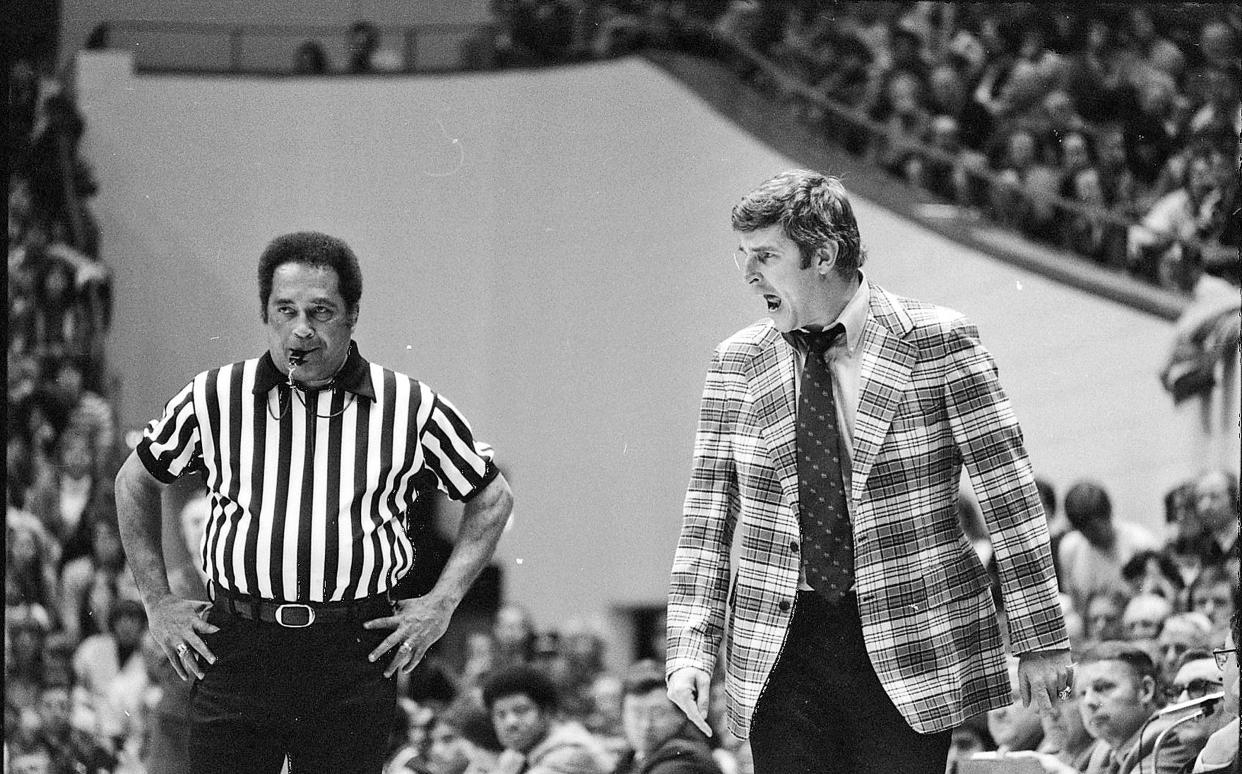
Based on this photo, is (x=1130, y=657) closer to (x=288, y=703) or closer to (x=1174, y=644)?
(x=1174, y=644)

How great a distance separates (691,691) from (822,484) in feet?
1.29

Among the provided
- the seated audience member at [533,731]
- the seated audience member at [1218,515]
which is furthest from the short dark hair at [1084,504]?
the seated audience member at [533,731]

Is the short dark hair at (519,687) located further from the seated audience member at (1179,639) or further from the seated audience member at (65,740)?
the seated audience member at (1179,639)

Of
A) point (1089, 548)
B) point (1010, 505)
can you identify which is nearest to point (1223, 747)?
point (1010, 505)

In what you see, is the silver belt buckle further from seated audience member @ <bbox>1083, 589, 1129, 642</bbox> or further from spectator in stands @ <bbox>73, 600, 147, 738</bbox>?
seated audience member @ <bbox>1083, 589, 1129, 642</bbox>

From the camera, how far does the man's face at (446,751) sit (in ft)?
13.4

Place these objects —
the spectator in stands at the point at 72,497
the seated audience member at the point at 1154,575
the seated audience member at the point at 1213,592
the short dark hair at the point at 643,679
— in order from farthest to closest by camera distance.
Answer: the seated audience member at the point at 1154,575 < the seated audience member at the point at 1213,592 < the spectator in stands at the point at 72,497 < the short dark hair at the point at 643,679

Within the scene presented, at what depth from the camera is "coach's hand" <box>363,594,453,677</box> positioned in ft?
9.96

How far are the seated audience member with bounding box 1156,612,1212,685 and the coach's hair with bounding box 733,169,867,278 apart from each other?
1782 millimetres

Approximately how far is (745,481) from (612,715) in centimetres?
221

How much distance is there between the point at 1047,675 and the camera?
2.71m

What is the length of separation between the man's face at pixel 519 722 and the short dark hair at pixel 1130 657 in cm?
132

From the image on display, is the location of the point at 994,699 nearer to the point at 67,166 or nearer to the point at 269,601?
the point at 269,601

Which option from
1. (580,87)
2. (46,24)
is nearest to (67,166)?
(46,24)
